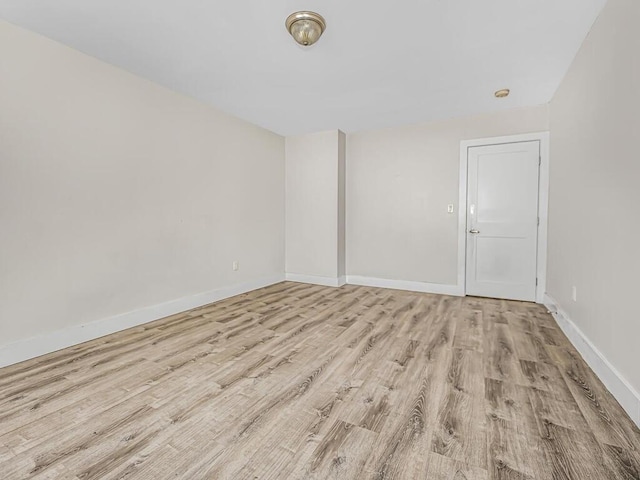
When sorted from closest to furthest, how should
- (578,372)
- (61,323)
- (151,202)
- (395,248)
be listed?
(578,372), (61,323), (151,202), (395,248)

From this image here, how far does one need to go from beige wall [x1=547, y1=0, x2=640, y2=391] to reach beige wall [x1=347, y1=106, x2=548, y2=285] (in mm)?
1261

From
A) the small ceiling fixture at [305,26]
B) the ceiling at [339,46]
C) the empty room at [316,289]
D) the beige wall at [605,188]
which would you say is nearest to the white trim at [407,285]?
the empty room at [316,289]

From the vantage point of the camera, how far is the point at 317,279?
4840 mm

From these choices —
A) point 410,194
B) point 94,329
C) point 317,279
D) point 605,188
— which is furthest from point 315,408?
point 410,194

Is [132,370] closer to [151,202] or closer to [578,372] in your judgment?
[151,202]

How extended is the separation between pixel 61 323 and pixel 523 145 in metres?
5.10

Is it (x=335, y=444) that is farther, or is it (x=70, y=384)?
(x=70, y=384)

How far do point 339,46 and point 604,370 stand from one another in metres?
2.88

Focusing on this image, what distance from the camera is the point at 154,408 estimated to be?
1.62m

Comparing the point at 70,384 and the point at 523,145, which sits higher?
the point at 523,145

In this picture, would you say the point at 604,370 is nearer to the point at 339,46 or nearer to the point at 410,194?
the point at 339,46

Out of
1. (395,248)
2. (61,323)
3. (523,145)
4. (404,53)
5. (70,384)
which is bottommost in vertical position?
(70,384)

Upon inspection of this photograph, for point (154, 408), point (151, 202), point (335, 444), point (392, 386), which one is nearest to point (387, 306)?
point (392, 386)

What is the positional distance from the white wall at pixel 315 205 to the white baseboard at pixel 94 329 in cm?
149
